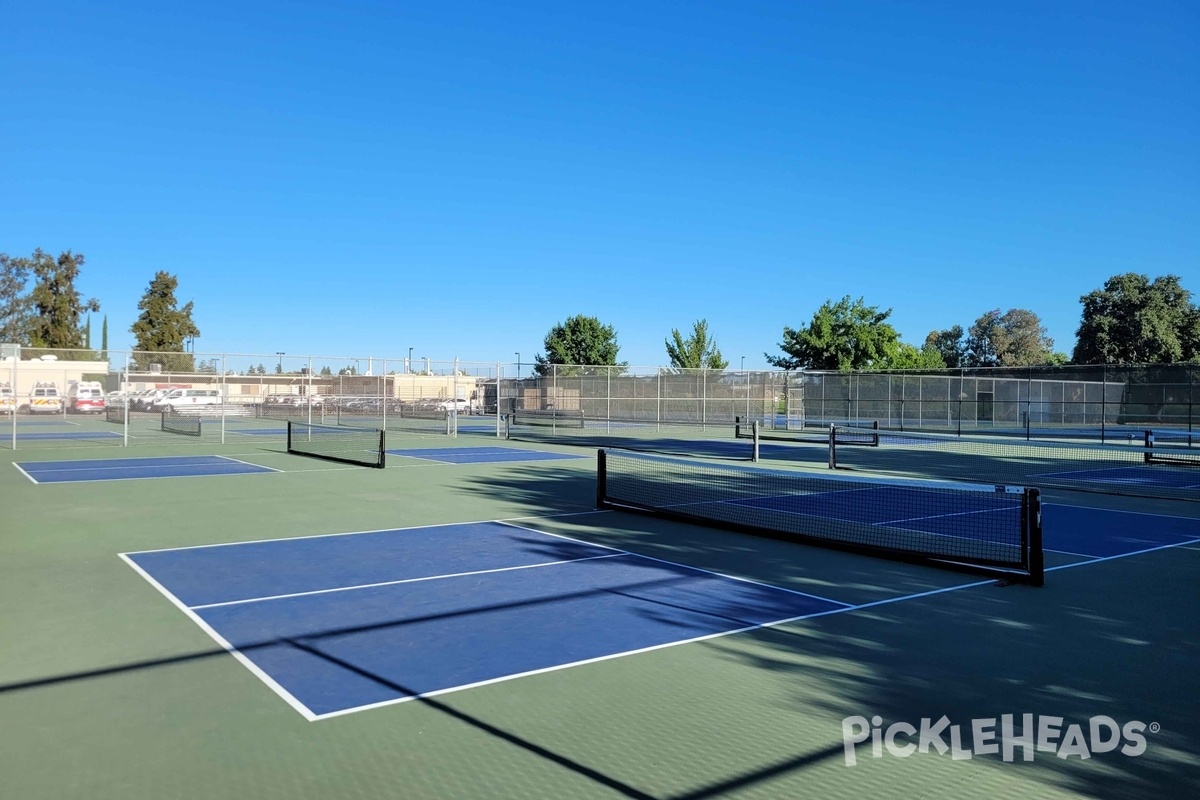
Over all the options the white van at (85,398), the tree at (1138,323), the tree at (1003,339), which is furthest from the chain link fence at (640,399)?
the tree at (1003,339)

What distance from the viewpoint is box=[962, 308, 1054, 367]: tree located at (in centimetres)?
10131

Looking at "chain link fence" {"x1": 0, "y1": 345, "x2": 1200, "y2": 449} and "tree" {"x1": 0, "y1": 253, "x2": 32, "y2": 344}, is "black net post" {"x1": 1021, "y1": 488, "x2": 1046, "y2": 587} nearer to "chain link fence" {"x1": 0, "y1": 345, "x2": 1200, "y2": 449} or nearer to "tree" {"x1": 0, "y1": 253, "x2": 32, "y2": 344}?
"chain link fence" {"x1": 0, "y1": 345, "x2": 1200, "y2": 449}

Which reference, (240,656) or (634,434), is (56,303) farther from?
(240,656)

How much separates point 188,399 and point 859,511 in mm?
36141

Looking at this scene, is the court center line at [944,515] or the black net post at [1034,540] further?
the court center line at [944,515]

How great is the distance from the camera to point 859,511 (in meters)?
13.7

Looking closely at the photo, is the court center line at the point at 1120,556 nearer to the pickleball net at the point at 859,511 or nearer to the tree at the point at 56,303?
the pickleball net at the point at 859,511

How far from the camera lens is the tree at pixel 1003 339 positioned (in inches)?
3989

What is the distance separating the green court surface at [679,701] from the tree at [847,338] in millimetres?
48058

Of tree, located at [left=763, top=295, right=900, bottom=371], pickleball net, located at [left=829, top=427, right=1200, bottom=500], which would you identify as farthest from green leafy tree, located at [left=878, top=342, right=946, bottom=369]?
pickleball net, located at [left=829, top=427, right=1200, bottom=500]

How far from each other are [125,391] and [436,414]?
17.0m

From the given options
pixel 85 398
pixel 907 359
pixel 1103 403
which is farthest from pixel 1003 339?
pixel 85 398

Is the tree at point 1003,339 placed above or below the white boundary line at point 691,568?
above

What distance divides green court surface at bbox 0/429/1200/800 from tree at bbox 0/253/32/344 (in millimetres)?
76248
